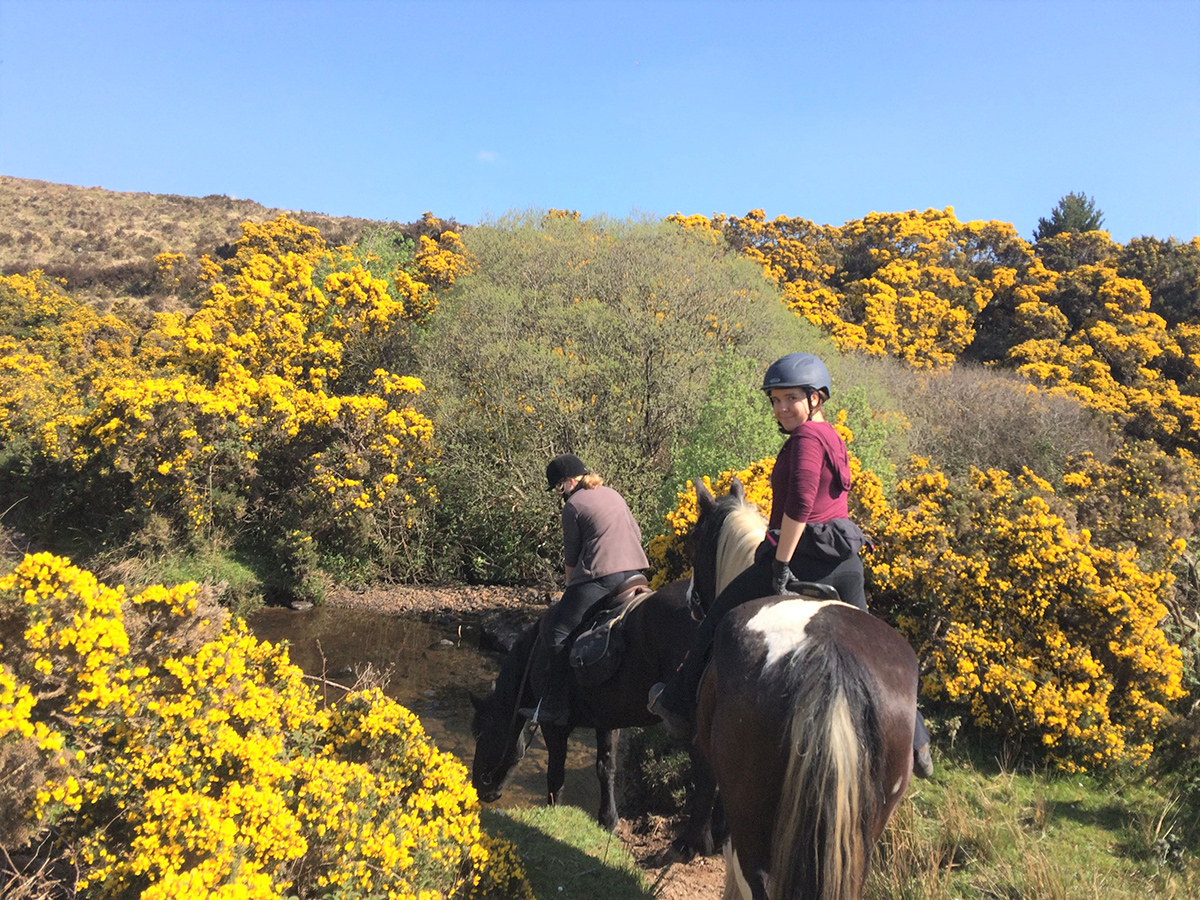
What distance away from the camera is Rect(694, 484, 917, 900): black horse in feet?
8.56

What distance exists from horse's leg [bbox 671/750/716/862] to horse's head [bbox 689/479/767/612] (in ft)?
5.11

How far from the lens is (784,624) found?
9.91 ft

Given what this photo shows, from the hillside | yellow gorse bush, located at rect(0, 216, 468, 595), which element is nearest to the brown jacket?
yellow gorse bush, located at rect(0, 216, 468, 595)

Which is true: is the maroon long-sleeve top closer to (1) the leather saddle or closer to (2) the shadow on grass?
(1) the leather saddle

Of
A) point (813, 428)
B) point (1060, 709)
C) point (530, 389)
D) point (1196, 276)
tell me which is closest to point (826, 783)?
point (813, 428)

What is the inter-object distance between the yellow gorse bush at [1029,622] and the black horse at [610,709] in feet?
6.15

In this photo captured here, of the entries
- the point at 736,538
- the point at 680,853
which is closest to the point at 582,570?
the point at 736,538

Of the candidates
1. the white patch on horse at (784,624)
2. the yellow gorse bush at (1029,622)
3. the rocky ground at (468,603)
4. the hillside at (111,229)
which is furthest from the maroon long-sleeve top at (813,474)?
the hillside at (111,229)

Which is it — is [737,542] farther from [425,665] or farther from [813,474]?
[425,665]

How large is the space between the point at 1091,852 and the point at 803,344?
12.7 metres

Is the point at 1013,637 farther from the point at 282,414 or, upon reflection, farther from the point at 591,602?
the point at 282,414

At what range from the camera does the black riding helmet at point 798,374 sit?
347cm

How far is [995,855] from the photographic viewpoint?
4617 mm

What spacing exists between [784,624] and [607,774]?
3506 millimetres
